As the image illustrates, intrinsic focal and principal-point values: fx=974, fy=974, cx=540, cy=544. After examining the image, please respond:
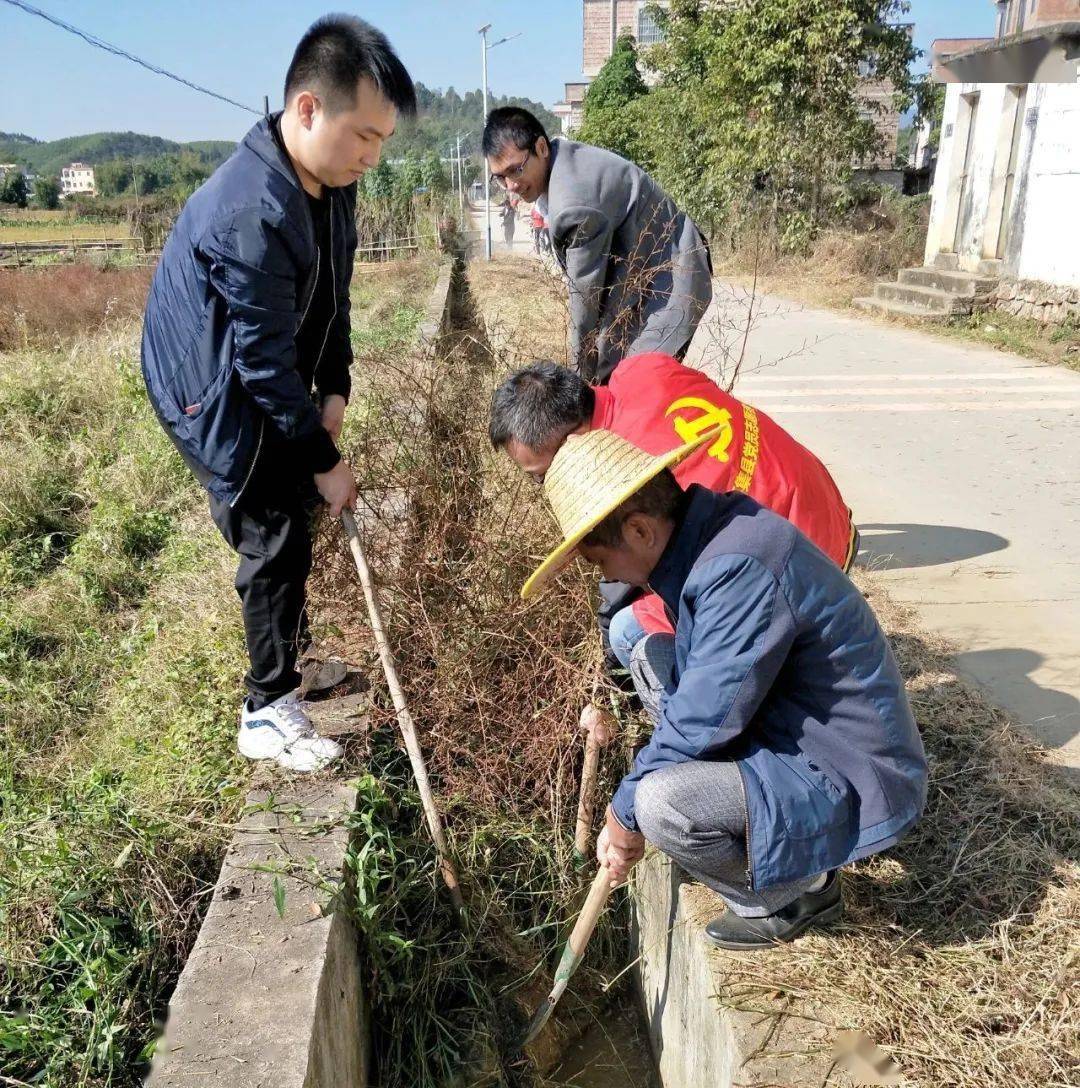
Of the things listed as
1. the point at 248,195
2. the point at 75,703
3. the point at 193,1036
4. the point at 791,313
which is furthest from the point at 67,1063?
the point at 791,313

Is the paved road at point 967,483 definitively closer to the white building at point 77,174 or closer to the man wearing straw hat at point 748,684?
the man wearing straw hat at point 748,684

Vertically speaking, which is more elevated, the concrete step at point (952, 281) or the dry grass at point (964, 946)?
the concrete step at point (952, 281)

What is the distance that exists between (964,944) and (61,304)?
14709 millimetres

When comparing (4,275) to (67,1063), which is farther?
(4,275)

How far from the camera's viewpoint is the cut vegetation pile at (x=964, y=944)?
177cm

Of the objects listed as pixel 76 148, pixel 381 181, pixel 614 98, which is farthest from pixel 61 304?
pixel 76 148

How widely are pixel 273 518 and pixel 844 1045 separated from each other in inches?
67.1

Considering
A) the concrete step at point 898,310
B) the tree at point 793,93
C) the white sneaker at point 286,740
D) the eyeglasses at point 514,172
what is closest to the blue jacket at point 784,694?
the white sneaker at point 286,740

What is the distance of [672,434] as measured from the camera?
2.30 meters

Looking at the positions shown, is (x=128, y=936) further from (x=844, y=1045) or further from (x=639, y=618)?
(x=844, y=1045)

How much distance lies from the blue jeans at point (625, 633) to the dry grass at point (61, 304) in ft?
34.4

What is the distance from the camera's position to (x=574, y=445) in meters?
1.81

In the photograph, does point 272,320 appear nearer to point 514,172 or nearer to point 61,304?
point 514,172

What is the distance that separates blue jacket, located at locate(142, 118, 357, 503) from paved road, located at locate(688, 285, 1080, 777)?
207cm
